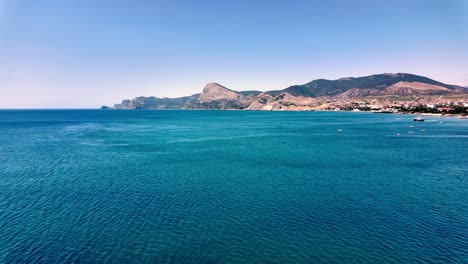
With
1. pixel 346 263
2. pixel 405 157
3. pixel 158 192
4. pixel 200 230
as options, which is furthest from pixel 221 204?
pixel 405 157

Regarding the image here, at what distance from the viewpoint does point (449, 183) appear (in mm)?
50000

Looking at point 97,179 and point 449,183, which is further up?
point 97,179

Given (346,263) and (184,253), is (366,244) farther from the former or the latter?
(184,253)

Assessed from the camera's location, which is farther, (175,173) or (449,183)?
(175,173)

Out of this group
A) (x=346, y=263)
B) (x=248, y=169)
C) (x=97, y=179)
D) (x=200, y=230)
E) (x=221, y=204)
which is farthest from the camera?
(x=248, y=169)

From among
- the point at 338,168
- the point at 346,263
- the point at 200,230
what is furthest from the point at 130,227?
the point at 338,168

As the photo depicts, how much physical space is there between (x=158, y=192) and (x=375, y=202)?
124ft

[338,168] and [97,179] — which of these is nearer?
[97,179]

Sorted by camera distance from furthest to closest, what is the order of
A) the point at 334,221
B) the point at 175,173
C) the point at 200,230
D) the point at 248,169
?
the point at 248,169, the point at 175,173, the point at 334,221, the point at 200,230

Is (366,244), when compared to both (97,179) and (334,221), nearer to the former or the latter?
(334,221)

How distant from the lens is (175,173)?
60281mm

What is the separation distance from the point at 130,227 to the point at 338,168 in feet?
165

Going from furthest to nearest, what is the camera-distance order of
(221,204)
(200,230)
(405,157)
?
(405,157) < (221,204) < (200,230)

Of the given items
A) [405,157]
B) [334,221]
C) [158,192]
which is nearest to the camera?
[334,221]
